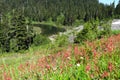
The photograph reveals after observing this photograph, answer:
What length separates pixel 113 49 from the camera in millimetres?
6316

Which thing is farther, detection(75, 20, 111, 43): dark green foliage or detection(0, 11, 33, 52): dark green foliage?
detection(0, 11, 33, 52): dark green foliage

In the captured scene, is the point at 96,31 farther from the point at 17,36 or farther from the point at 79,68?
the point at 17,36

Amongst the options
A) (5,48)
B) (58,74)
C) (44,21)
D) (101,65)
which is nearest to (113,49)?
(101,65)

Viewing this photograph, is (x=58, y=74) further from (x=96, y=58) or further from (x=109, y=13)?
(x=109, y=13)

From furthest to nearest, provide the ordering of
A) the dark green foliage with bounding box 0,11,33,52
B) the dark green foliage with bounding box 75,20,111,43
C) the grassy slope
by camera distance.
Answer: the dark green foliage with bounding box 0,11,33,52 → the dark green foliage with bounding box 75,20,111,43 → the grassy slope

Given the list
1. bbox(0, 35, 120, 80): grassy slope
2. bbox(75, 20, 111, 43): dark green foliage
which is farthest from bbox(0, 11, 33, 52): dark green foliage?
bbox(0, 35, 120, 80): grassy slope

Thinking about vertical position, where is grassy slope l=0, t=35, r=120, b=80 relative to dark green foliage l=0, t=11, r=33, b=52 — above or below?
above

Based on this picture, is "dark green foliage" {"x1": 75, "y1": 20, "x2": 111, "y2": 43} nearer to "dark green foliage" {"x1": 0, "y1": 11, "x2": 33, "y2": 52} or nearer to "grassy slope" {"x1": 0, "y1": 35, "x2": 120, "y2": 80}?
"grassy slope" {"x1": 0, "y1": 35, "x2": 120, "y2": 80}

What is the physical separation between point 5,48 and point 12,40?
2.66 m

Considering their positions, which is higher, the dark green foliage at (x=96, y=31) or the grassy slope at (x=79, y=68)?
the grassy slope at (x=79, y=68)

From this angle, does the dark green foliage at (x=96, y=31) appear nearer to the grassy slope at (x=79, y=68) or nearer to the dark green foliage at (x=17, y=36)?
the grassy slope at (x=79, y=68)

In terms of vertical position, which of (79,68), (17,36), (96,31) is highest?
→ (79,68)

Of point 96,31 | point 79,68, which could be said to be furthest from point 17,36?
point 79,68

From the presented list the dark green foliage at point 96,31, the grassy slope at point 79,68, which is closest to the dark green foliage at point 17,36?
the dark green foliage at point 96,31
